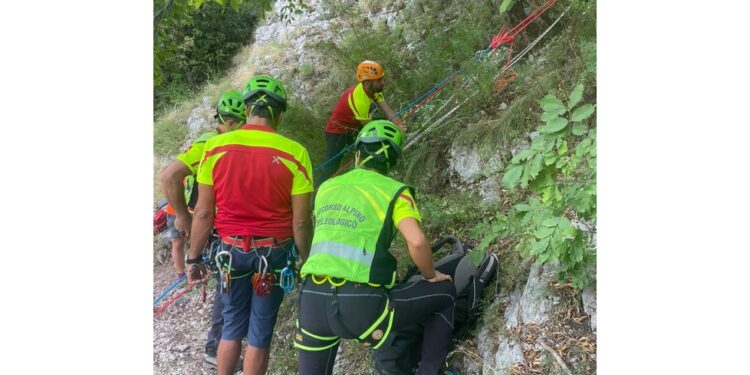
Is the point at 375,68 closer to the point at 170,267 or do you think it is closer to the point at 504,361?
the point at 504,361

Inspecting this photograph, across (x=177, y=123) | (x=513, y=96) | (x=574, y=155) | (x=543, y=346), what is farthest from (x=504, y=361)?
(x=177, y=123)

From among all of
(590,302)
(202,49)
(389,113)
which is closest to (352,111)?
(389,113)

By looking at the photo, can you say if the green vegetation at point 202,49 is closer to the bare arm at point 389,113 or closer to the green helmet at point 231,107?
the bare arm at point 389,113

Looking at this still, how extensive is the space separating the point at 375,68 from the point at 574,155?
3052mm

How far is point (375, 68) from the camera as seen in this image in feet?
17.5

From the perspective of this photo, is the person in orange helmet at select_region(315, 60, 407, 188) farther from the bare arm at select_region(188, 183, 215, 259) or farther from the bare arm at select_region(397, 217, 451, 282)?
the bare arm at select_region(397, 217, 451, 282)

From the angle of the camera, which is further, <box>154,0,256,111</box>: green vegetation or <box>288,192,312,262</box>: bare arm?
<box>154,0,256,111</box>: green vegetation

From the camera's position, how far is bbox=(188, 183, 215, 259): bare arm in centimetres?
337

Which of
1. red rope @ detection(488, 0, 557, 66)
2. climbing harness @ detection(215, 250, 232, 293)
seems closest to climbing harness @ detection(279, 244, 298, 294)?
climbing harness @ detection(215, 250, 232, 293)

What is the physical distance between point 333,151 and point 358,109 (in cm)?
64

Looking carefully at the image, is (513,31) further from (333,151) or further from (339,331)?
(339,331)

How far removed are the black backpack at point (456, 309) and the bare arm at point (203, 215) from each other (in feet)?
4.02

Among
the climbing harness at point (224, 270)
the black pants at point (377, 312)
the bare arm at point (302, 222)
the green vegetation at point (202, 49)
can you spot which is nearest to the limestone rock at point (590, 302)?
the black pants at point (377, 312)

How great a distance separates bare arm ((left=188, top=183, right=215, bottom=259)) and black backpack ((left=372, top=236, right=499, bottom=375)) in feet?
4.02
